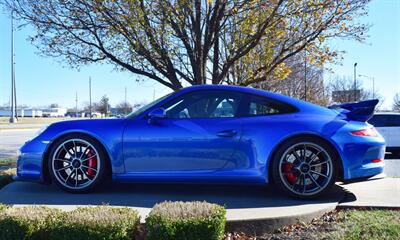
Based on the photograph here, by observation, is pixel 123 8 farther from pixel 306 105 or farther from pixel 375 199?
pixel 375 199

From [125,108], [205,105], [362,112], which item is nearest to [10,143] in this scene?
[205,105]

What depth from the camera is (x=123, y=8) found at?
874cm

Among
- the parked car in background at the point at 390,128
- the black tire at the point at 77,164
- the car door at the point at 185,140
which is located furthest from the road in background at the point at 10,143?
the parked car in background at the point at 390,128

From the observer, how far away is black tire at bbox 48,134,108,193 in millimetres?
4852

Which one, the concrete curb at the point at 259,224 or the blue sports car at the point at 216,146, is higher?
the blue sports car at the point at 216,146

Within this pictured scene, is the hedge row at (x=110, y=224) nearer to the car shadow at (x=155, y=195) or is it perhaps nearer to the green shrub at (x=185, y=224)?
the green shrub at (x=185, y=224)

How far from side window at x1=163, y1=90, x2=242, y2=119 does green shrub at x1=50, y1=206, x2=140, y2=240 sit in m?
1.87

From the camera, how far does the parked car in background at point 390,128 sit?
1391 cm

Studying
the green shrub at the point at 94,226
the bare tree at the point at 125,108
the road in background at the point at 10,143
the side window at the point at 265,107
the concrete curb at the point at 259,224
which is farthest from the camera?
the bare tree at the point at 125,108

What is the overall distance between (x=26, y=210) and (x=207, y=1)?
6756 millimetres

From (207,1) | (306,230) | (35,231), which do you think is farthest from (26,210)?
(207,1)

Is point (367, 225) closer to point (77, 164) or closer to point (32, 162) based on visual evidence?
point (77, 164)

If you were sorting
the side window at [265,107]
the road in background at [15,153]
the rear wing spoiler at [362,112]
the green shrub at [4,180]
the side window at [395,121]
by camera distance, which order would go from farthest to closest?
the side window at [395,121] → the road in background at [15,153] → the green shrub at [4,180] → the rear wing spoiler at [362,112] → the side window at [265,107]

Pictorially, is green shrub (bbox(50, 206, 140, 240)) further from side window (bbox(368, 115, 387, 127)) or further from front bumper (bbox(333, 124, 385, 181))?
side window (bbox(368, 115, 387, 127))
